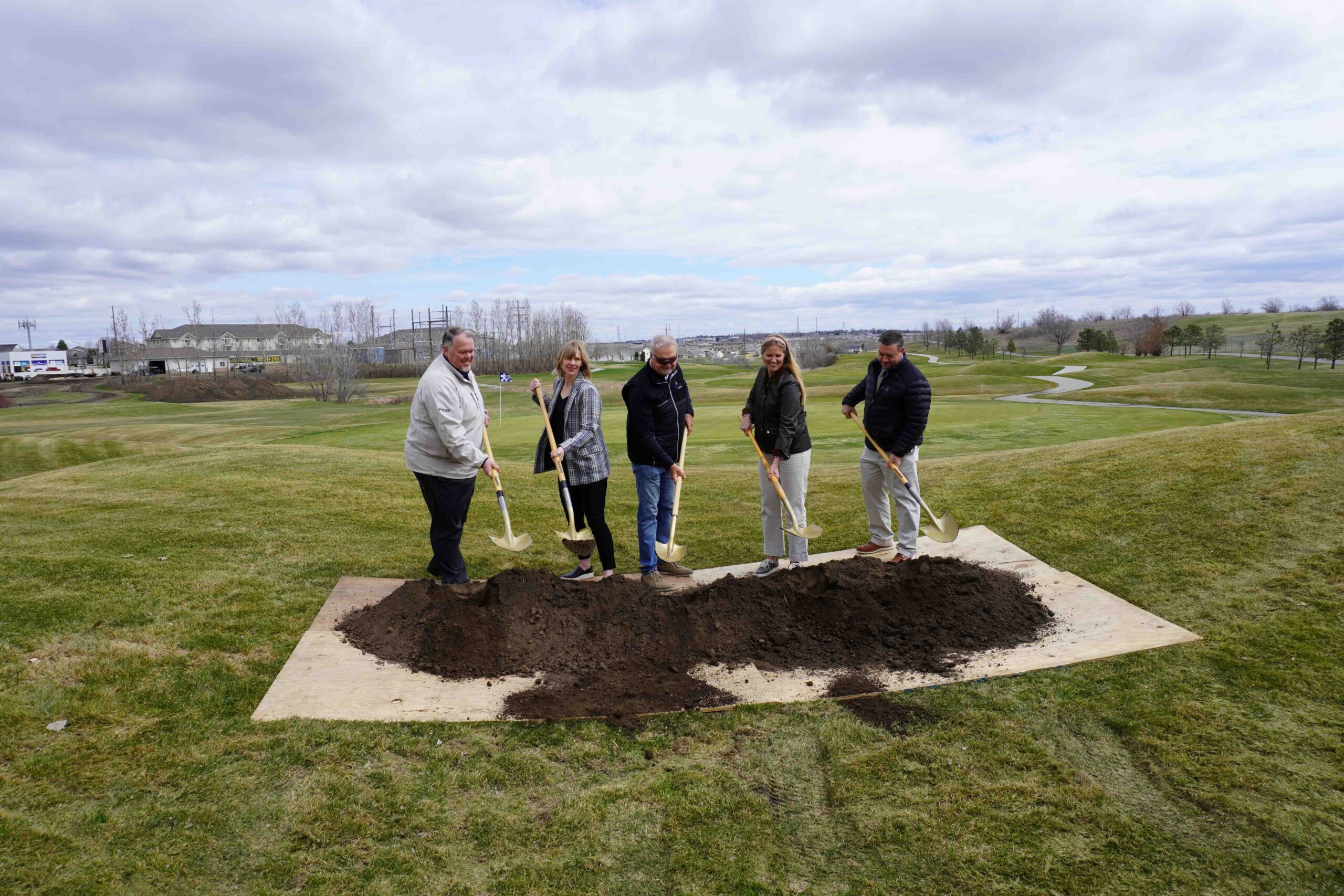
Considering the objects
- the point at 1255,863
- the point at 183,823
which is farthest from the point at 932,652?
the point at 183,823

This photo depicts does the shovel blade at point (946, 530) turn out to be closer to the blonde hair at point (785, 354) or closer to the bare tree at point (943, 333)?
the blonde hair at point (785, 354)

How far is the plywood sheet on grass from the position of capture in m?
4.46

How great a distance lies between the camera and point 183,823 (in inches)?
134

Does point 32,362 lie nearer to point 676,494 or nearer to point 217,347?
point 217,347

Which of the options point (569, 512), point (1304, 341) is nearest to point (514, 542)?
point (569, 512)

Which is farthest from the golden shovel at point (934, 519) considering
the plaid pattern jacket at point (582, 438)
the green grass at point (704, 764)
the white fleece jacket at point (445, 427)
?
the white fleece jacket at point (445, 427)

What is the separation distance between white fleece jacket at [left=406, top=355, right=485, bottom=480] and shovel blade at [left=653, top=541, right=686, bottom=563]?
1720mm

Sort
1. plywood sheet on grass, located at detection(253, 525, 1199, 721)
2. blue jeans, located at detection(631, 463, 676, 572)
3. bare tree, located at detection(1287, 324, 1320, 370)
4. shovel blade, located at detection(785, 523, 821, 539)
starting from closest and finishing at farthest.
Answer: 1. plywood sheet on grass, located at detection(253, 525, 1199, 721)
2. shovel blade, located at detection(785, 523, 821, 539)
3. blue jeans, located at detection(631, 463, 676, 572)
4. bare tree, located at detection(1287, 324, 1320, 370)

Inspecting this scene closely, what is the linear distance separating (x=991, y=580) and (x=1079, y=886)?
3.23m

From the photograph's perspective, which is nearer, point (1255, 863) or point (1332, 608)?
point (1255, 863)

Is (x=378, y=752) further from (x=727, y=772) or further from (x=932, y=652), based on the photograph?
(x=932, y=652)

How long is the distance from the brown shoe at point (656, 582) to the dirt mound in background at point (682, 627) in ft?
1.48

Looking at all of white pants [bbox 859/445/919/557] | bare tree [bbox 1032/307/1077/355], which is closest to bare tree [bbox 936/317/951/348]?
bare tree [bbox 1032/307/1077/355]

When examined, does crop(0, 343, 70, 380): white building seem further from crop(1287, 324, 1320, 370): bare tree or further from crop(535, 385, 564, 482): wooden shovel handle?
crop(1287, 324, 1320, 370): bare tree
